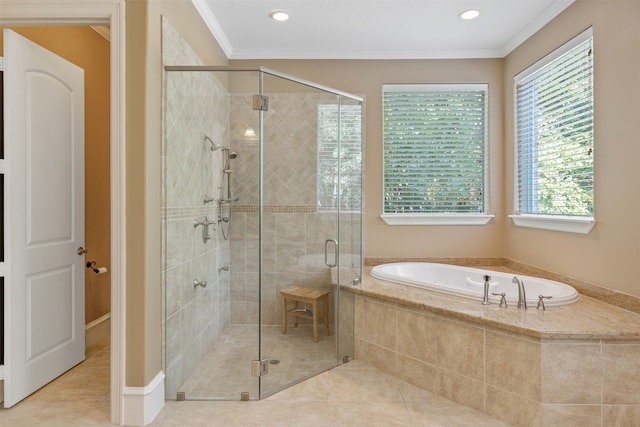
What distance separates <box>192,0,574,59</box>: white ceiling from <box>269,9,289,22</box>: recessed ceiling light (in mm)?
40

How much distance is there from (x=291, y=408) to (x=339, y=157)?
1.67m

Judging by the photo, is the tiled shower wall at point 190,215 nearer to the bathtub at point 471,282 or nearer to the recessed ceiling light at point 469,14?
the bathtub at point 471,282

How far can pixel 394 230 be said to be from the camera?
11.9ft

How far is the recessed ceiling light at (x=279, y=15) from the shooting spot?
110 inches

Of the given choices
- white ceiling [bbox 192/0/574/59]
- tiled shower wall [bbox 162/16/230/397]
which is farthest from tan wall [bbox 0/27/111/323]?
tiled shower wall [bbox 162/16/230/397]

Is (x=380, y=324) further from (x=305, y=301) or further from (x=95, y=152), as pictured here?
(x=95, y=152)

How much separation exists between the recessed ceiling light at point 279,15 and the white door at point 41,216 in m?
1.45

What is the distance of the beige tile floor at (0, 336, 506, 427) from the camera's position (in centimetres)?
197

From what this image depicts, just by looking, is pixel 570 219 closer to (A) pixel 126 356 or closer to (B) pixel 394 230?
(B) pixel 394 230

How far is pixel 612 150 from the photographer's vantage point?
230 cm

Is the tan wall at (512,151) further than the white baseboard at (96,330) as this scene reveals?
No

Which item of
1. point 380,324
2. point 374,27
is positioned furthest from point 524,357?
point 374,27

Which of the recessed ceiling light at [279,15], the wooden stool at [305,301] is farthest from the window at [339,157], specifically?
the recessed ceiling light at [279,15]

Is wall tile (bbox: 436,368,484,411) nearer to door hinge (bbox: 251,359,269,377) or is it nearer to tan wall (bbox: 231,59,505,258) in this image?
door hinge (bbox: 251,359,269,377)
